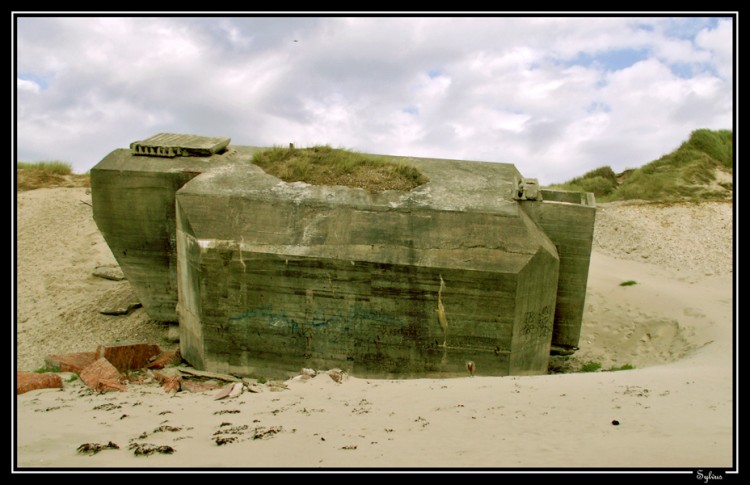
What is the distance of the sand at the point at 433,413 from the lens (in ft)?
15.5

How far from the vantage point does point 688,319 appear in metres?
10.6

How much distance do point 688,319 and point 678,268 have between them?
13.4 ft

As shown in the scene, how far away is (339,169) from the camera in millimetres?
9430

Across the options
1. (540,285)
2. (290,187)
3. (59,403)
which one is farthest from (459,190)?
(59,403)

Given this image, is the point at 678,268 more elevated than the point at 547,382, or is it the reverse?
the point at 678,268

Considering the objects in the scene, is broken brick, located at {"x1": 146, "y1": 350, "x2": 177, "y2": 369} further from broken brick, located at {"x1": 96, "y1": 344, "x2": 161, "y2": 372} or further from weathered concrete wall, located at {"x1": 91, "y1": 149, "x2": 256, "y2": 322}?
weathered concrete wall, located at {"x1": 91, "y1": 149, "x2": 256, "y2": 322}

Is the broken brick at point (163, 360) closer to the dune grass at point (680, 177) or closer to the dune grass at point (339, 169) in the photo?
the dune grass at point (339, 169)

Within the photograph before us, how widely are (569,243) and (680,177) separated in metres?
12.6

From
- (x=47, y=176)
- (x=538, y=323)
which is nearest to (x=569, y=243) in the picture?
(x=538, y=323)

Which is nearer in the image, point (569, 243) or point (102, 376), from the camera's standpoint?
point (102, 376)

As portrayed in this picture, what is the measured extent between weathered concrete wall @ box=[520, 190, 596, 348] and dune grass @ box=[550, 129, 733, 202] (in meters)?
10.9

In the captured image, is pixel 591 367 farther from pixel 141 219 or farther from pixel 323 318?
pixel 141 219

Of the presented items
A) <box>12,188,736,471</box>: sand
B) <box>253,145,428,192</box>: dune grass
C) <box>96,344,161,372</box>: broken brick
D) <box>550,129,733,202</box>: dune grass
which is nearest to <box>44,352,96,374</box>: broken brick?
<box>96,344,161,372</box>: broken brick
